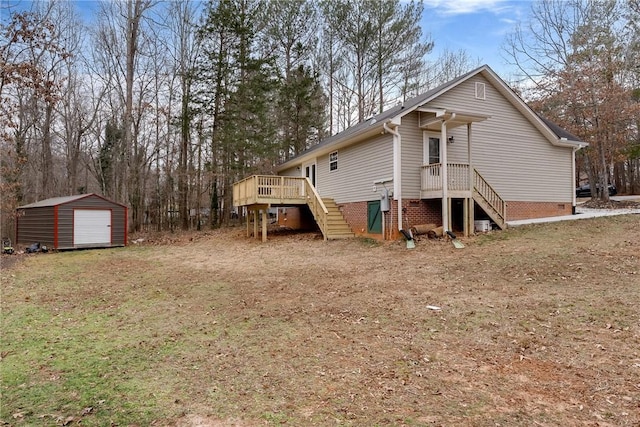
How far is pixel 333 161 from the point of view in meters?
16.5

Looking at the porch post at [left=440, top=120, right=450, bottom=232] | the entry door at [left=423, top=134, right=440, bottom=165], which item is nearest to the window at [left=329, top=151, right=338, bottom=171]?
the entry door at [left=423, top=134, right=440, bottom=165]

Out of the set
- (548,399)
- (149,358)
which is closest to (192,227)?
(149,358)

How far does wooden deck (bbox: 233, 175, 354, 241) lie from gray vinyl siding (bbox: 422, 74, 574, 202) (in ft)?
16.3

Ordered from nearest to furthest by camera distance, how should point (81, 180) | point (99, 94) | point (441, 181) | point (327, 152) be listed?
point (441, 181) → point (327, 152) → point (99, 94) → point (81, 180)

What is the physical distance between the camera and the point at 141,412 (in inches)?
123

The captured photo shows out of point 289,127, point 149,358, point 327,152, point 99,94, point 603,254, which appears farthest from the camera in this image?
point 289,127

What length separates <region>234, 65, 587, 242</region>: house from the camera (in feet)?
40.6

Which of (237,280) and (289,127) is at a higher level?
(289,127)

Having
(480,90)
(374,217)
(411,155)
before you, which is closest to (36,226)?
(374,217)

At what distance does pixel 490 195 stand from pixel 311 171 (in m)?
8.79

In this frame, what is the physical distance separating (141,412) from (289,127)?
23345mm

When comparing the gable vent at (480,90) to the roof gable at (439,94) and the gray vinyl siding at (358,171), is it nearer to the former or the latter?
the roof gable at (439,94)

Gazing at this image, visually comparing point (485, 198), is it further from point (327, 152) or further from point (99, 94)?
point (99, 94)

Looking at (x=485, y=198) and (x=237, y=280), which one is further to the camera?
(x=485, y=198)
